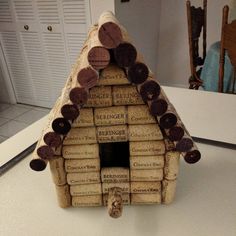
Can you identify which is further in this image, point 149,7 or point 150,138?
point 149,7

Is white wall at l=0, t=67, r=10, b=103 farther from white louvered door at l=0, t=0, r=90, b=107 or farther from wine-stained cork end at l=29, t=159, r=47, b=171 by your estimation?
wine-stained cork end at l=29, t=159, r=47, b=171

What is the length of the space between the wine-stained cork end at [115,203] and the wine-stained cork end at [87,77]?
0.21 metres

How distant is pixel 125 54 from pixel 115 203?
0.26 meters

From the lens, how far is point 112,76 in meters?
0.44

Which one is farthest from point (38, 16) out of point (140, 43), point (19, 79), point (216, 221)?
point (216, 221)

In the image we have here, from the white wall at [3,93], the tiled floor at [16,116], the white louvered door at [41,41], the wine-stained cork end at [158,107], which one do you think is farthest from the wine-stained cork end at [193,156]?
the white wall at [3,93]

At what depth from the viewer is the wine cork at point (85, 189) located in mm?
548

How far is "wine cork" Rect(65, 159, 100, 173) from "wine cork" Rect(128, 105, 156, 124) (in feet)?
0.36

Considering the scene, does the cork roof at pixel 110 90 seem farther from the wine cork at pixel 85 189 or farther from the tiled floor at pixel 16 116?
the tiled floor at pixel 16 116

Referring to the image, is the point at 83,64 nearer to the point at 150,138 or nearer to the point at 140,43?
the point at 150,138


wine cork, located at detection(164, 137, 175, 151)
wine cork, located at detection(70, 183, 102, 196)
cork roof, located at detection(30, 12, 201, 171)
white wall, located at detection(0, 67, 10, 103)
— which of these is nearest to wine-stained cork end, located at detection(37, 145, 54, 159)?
cork roof, located at detection(30, 12, 201, 171)

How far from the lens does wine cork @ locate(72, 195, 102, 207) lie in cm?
57

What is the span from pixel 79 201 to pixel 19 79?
212cm

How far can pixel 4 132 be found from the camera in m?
2.17
